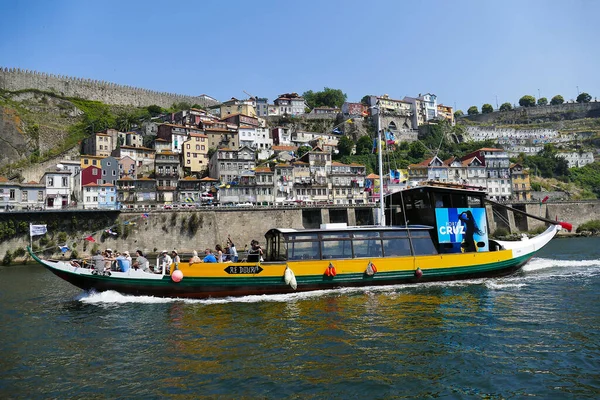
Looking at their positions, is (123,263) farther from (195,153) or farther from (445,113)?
(445,113)

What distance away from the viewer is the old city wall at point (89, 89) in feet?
252

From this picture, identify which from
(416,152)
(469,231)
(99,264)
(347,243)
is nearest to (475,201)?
(469,231)

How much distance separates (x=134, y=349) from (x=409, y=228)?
11917mm

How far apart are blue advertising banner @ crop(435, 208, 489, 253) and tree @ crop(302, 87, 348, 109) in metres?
94.4

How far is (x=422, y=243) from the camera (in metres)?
17.5

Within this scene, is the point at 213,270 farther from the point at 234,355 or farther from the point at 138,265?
the point at 234,355

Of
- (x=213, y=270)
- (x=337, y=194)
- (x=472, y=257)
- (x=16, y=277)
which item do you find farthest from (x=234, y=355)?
(x=337, y=194)

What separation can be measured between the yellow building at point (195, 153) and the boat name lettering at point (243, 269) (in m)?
52.3

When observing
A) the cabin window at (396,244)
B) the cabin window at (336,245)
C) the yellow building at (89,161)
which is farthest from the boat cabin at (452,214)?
the yellow building at (89,161)

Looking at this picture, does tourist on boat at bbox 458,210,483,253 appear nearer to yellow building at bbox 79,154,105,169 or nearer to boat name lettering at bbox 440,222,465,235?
boat name lettering at bbox 440,222,465,235

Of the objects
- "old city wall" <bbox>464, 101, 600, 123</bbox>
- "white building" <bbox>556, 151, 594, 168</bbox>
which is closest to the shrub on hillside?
"white building" <bbox>556, 151, 594, 168</bbox>

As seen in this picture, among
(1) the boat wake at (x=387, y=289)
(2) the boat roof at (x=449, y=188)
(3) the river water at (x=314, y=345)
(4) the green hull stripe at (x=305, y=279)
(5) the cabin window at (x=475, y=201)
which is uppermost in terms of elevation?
(2) the boat roof at (x=449, y=188)

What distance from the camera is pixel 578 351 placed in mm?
8781

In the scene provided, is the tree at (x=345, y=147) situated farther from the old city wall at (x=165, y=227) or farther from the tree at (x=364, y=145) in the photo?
the old city wall at (x=165, y=227)
